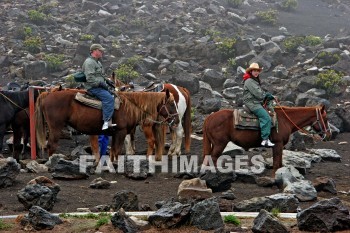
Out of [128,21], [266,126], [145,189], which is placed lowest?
[145,189]

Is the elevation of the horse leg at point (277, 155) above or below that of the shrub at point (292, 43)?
below

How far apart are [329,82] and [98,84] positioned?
1288 cm

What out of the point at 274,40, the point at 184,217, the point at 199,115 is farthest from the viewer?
the point at 274,40

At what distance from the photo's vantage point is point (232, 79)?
88.2 feet

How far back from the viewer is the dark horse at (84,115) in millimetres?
14266

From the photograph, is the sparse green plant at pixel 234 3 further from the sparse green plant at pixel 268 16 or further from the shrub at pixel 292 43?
the shrub at pixel 292 43

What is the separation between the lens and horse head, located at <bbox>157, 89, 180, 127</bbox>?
1507cm

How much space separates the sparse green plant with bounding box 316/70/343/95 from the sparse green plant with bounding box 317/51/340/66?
3.42 m

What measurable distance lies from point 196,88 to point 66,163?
12683 millimetres

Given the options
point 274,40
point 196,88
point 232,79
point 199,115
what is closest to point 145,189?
point 199,115

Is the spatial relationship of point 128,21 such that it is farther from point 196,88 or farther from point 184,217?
point 184,217

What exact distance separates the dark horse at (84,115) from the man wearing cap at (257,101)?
2.46 metres

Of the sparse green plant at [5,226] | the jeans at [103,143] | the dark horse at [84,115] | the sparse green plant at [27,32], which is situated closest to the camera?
the sparse green plant at [5,226]

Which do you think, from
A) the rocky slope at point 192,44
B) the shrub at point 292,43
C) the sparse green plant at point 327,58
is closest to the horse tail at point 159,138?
the rocky slope at point 192,44
